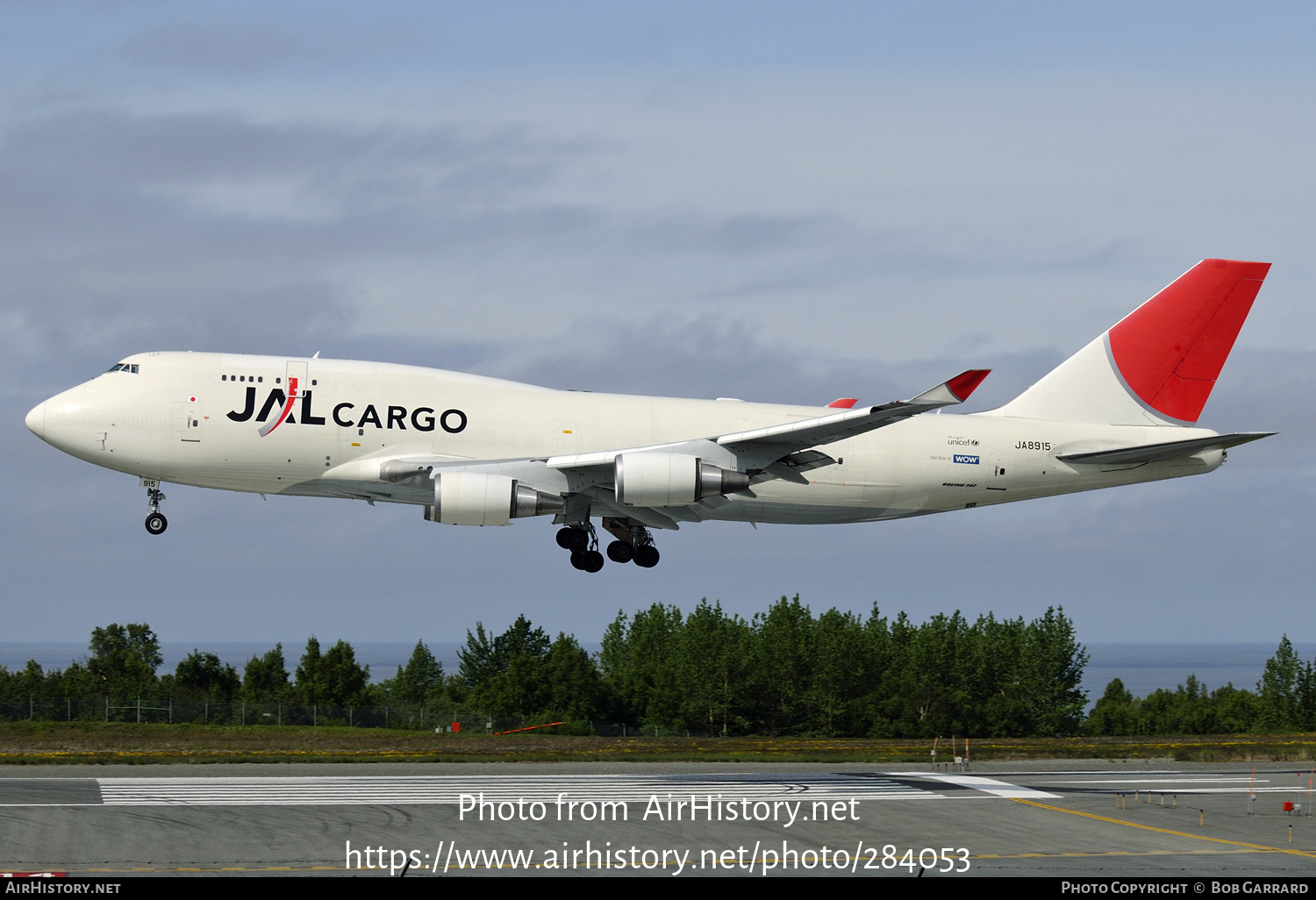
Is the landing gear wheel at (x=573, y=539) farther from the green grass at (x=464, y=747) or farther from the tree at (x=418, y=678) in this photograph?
the tree at (x=418, y=678)

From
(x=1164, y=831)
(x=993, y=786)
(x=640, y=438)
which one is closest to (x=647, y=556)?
(x=640, y=438)

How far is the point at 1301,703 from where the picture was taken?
329 feet

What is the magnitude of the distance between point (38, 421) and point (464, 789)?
16836 mm

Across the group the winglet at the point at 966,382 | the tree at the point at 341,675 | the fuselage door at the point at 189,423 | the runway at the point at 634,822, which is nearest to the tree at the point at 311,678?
the tree at the point at 341,675

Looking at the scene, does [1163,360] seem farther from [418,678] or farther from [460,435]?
[418,678]

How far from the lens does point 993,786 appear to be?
136 ft

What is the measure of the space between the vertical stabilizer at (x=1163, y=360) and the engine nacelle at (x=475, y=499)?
1822cm

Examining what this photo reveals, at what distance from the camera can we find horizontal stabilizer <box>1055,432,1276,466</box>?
132 feet

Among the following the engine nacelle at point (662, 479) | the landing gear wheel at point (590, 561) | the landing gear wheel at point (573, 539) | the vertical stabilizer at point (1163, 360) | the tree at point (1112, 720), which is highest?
the vertical stabilizer at point (1163, 360)

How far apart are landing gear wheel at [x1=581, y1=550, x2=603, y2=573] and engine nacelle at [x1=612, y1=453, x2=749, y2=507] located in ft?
18.6

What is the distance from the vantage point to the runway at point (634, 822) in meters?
27.6

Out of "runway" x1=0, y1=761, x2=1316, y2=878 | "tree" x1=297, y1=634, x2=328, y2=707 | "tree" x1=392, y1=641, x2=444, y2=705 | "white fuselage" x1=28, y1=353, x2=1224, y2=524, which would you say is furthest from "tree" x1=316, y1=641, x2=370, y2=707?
"white fuselage" x1=28, y1=353, x2=1224, y2=524
